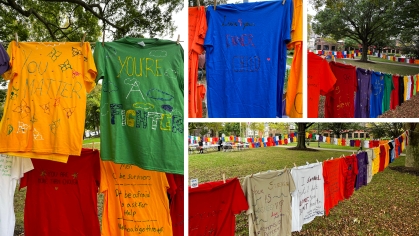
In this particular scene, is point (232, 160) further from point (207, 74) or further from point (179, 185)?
point (207, 74)

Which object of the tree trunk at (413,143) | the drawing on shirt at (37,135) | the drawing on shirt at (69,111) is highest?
the drawing on shirt at (69,111)

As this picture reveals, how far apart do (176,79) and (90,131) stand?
1.05 meters

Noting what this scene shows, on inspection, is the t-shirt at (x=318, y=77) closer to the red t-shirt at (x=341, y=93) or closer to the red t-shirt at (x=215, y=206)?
the red t-shirt at (x=341, y=93)

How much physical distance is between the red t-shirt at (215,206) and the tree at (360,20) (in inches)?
39.1

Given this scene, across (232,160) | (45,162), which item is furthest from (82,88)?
(232,160)

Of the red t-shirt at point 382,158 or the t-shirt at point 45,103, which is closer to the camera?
the t-shirt at point 45,103

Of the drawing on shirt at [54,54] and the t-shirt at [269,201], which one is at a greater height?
the drawing on shirt at [54,54]

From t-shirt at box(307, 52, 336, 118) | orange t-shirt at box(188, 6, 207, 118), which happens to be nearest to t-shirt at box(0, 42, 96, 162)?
orange t-shirt at box(188, 6, 207, 118)

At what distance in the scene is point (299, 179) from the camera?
2.21 meters

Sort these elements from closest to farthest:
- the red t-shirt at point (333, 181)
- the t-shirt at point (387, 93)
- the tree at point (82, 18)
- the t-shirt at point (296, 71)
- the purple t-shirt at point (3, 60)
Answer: the t-shirt at point (296, 71) < the purple t-shirt at point (3, 60) < the t-shirt at point (387, 93) < the red t-shirt at point (333, 181) < the tree at point (82, 18)

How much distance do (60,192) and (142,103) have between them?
787 mm

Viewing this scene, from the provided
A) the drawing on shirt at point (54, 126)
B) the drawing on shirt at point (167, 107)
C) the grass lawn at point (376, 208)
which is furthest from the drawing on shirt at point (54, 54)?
the grass lawn at point (376, 208)

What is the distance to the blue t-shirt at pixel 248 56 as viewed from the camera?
1.47 meters

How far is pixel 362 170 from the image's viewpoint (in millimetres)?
2707
